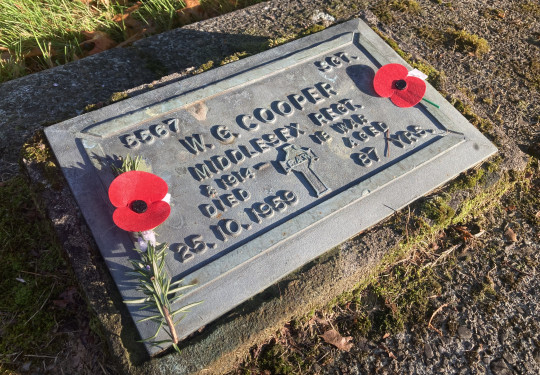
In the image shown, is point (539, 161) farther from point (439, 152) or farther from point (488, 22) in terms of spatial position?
point (488, 22)

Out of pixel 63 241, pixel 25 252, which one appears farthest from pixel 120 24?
pixel 63 241

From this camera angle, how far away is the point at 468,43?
3.58 m

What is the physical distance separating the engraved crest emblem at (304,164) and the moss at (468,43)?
2070 mm

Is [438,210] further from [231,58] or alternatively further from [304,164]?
[231,58]

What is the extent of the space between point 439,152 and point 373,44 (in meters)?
0.92

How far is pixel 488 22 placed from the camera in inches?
151

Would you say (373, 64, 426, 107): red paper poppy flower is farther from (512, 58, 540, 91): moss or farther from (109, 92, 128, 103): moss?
(109, 92, 128, 103): moss

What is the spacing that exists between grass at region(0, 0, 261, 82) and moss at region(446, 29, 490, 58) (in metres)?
1.91

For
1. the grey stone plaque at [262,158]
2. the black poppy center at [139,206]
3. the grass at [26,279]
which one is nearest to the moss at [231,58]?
Result: the grey stone plaque at [262,158]

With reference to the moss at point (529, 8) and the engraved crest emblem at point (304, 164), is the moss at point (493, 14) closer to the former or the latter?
the moss at point (529, 8)

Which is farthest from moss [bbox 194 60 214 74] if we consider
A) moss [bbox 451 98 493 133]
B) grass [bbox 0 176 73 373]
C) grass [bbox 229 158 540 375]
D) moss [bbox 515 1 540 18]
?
moss [bbox 515 1 540 18]

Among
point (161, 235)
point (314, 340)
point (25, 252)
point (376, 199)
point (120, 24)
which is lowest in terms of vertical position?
point (314, 340)

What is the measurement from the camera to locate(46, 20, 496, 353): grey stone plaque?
1.96 meters

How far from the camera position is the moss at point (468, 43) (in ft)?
11.7
